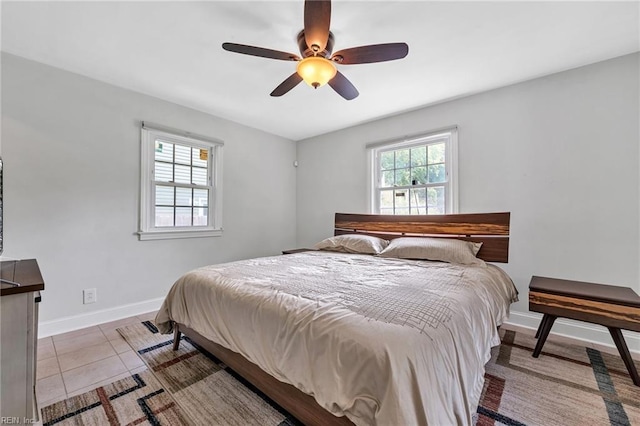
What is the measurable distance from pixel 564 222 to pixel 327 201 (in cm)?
290

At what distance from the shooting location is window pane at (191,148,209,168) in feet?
11.6

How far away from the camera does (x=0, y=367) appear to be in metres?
1.14

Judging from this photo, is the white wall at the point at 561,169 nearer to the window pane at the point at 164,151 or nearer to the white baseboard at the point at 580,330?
the white baseboard at the point at 580,330

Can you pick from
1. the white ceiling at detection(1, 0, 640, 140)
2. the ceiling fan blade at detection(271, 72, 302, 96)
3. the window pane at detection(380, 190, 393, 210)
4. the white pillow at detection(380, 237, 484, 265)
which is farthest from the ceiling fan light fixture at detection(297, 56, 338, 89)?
the window pane at detection(380, 190, 393, 210)

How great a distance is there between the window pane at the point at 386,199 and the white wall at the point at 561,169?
91 cm

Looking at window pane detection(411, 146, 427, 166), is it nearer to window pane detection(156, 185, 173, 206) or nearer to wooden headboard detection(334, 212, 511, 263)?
wooden headboard detection(334, 212, 511, 263)

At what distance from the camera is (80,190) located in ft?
8.68

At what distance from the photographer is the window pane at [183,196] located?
3.39 meters

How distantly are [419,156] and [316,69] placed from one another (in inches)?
84.8

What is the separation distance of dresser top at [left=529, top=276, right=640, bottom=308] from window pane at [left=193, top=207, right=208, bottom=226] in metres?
3.66

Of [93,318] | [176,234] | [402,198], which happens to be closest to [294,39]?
[402,198]

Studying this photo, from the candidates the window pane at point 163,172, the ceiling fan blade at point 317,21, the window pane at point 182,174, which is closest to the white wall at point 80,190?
the window pane at point 163,172

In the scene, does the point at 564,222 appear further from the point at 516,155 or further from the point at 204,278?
the point at 204,278

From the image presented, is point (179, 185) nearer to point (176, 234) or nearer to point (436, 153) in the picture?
point (176, 234)
